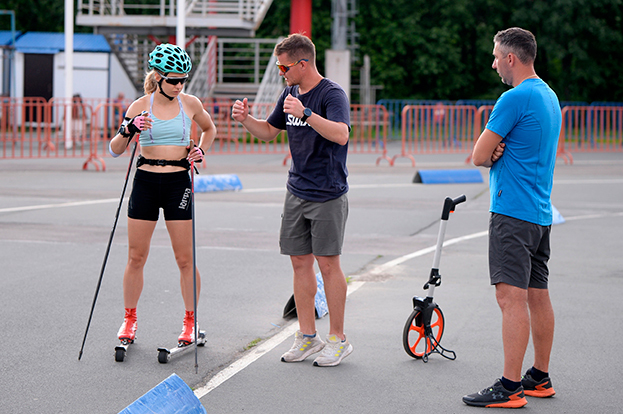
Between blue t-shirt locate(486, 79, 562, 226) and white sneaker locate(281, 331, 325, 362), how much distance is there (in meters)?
1.61

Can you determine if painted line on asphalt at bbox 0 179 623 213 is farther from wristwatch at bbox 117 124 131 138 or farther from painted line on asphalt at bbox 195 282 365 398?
wristwatch at bbox 117 124 131 138

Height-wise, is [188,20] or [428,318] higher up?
[188,20]

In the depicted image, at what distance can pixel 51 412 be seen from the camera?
172 inches

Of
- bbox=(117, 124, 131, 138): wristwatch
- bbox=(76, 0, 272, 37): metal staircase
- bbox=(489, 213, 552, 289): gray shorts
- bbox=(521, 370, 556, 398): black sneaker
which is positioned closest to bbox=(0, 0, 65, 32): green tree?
bbox=(76, 0, 272, 37): metal staircase

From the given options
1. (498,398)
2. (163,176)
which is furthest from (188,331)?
(498,398)

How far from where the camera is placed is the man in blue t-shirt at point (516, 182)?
4.46 meters

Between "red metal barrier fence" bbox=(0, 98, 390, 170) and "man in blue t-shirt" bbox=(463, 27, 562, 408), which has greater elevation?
"red metal barrier fence" bbox=(0, 98, 390, 170)

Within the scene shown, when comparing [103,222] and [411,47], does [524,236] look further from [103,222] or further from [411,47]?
[411,47]

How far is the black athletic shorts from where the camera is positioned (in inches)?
215

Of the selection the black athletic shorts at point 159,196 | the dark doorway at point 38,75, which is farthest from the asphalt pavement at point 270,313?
the dark doorway at point 38,75

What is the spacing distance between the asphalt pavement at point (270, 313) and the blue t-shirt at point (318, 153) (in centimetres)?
117

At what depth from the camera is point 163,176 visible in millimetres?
5457

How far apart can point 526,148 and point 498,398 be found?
4.69 feet

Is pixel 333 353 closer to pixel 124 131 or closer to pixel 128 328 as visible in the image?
pixel 128 328
